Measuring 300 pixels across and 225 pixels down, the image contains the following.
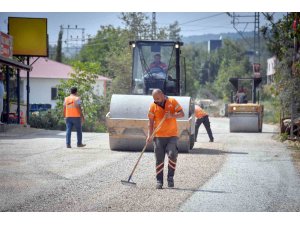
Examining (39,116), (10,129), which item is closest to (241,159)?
(10,129)

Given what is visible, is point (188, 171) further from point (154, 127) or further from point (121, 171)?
point (154, 127)

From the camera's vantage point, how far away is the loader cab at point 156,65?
1709cm

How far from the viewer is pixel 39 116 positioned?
24.7 metres

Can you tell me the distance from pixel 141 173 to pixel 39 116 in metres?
12.6

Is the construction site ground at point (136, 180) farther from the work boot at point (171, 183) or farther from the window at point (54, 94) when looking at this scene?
the window at point (54, 94)

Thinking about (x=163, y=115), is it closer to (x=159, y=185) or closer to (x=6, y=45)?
(x=159, y=185)

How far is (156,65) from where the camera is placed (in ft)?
55.8

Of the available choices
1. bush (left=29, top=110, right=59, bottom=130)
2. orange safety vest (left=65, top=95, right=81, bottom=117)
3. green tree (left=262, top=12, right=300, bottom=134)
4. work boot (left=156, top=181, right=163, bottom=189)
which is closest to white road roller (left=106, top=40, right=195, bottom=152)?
orange safety vest (left=65, top=95, right=81, bottom=117)

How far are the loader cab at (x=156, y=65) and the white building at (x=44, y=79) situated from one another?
671 centimetres

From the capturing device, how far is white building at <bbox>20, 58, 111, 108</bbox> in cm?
2452

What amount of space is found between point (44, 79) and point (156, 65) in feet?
26.9

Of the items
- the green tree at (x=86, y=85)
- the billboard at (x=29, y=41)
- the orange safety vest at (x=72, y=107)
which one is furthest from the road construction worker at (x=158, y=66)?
the green tree at (x=86, y=85)

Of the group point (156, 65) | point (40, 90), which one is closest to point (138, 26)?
point (40, 90)

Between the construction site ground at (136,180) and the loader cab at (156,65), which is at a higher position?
the loader cab at (156,65)
